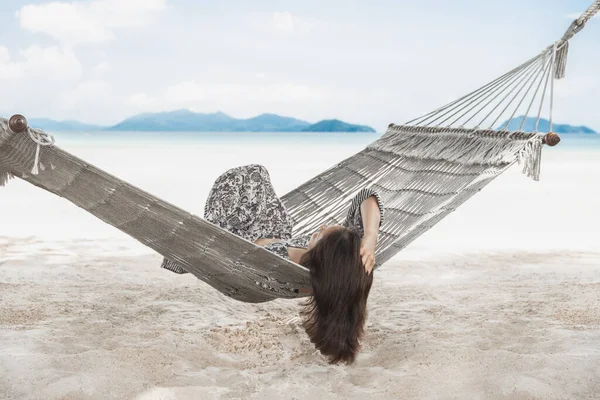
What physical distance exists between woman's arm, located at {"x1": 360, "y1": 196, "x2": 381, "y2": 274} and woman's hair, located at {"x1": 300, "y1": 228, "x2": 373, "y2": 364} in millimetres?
23

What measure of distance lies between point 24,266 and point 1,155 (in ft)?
5.61

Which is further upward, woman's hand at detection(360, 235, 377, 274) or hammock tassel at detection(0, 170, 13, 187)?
hammock tassel at detection(0, 170, 13, 187)

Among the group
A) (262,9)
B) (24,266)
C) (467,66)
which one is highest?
(262,9)

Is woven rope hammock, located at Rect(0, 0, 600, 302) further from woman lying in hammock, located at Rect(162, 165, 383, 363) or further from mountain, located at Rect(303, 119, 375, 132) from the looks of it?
mountain, located at Rect(303, 119, 375, 132)

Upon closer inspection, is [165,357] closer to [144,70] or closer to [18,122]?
[18,122]

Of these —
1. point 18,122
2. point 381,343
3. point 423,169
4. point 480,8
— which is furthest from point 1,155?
point 480,8

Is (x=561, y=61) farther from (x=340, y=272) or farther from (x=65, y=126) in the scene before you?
(x=65, y=126)

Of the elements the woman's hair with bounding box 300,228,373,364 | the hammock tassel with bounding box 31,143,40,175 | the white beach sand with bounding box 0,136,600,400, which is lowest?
the white beach sand with bounding box 0,136,600,400

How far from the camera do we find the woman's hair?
1646 mm

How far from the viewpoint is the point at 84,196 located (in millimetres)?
1771

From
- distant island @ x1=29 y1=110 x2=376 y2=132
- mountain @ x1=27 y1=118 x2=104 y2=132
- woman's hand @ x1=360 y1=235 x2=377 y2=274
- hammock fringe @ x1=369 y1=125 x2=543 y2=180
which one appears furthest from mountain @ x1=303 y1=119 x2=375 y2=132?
woman's hand @ x1=360 y1=235 x2=377 y2=274

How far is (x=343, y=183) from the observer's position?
2820 millimetres

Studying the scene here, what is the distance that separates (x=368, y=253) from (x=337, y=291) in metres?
0.12

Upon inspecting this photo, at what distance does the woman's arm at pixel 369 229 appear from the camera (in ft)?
5.49
